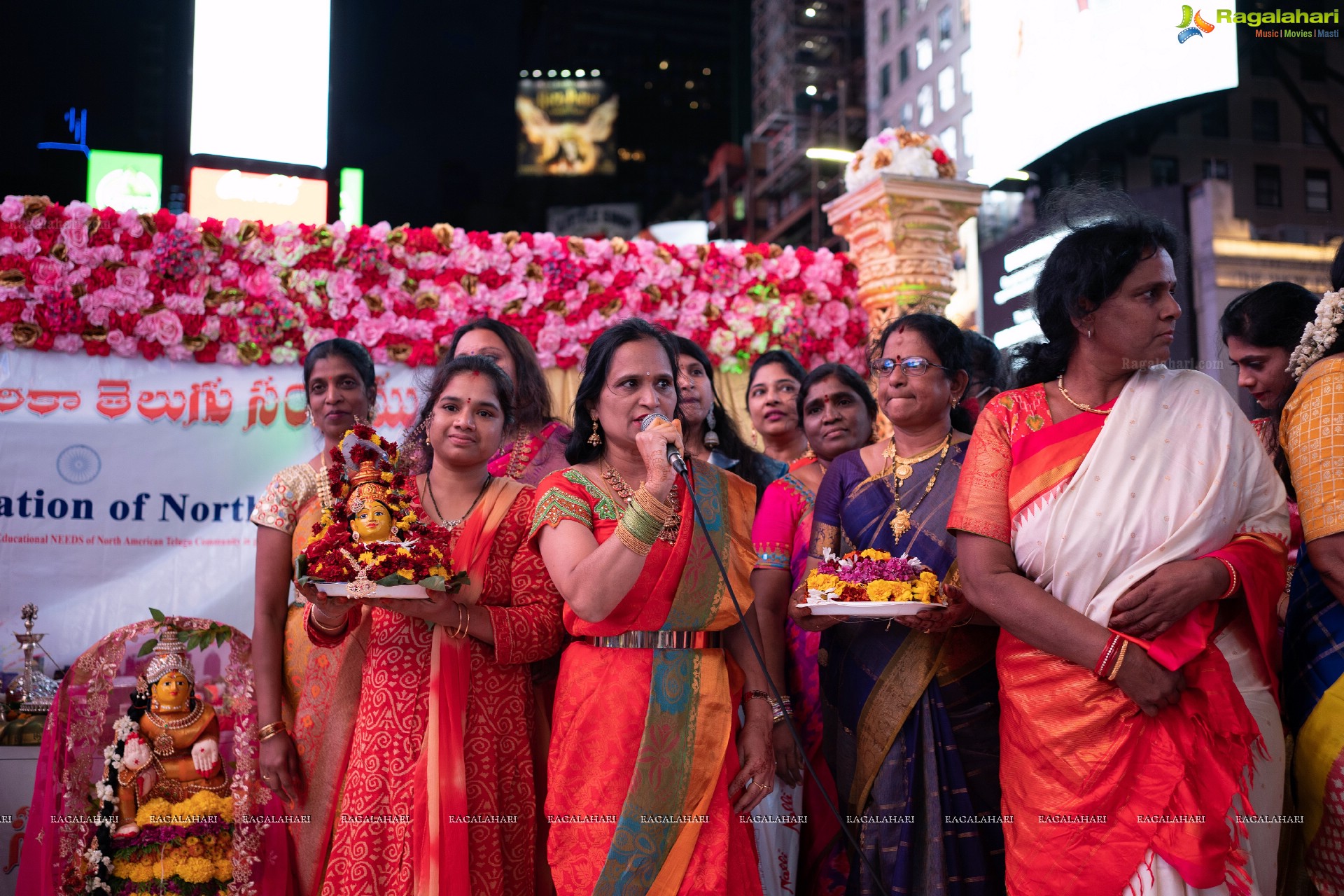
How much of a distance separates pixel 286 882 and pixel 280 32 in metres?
11.2

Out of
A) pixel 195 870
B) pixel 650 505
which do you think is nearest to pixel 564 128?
pixel 195 870

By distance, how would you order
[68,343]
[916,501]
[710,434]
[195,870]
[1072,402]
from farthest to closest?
[68,343], [710,434], [195,870], [916,501], [1072,402]

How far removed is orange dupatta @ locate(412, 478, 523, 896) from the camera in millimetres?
2064

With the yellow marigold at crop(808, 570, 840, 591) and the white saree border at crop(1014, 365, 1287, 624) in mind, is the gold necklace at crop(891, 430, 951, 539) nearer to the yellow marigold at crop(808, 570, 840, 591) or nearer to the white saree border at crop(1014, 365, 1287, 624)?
the yellow marigold at crop(808, 570, 840, 591)

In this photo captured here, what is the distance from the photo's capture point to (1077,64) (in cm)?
744

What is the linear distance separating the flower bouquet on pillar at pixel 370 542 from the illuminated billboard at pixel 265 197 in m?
9.86

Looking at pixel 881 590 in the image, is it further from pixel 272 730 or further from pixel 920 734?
pixel 272 730

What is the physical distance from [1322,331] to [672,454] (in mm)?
1324

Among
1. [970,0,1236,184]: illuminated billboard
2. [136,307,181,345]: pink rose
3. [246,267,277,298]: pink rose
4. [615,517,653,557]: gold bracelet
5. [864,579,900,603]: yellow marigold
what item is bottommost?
[864,579,900,603]: yellow marigold

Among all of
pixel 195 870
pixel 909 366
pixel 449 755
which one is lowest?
pixel 195 870

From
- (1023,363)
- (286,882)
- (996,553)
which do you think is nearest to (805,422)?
(1023,363)

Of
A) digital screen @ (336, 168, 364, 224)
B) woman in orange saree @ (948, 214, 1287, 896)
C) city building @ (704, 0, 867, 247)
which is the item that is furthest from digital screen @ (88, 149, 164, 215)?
Answer: city building @ (704, 0, 867, 247)

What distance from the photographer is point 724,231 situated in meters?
36.7

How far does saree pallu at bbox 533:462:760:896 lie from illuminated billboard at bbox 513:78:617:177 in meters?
20.2
